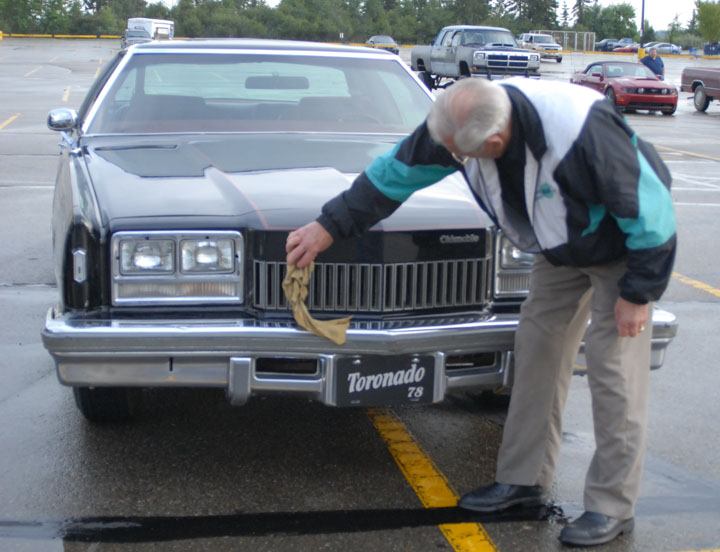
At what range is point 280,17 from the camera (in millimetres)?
75562

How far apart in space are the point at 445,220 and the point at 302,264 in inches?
23.6

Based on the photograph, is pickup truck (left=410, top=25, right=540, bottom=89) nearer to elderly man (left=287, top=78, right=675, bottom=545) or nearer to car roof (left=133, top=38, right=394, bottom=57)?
car roof (left=133, top=38, right=394, bottom=57)

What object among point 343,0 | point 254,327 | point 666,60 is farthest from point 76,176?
point 343,0

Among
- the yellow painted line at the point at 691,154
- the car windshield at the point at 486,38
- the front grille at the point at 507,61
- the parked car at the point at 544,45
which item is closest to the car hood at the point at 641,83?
the front grille at the point at 507,61

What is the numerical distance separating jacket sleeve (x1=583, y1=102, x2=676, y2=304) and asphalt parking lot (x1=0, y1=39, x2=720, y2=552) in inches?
38.3

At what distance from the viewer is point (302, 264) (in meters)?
3.62

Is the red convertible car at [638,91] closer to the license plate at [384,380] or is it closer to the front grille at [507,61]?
the front grille at [507,61]

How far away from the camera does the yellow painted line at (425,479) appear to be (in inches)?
142

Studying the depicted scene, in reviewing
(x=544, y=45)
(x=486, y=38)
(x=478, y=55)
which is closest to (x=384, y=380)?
(x=478, y=55)

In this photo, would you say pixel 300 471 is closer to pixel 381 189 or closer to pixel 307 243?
pixel 307 243

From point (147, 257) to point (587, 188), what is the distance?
1.57 metres

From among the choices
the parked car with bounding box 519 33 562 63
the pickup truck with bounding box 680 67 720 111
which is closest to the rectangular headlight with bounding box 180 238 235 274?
the pickup truck with bounding box 680 67 720 111

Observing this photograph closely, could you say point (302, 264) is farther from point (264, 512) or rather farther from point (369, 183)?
point (264, 512)

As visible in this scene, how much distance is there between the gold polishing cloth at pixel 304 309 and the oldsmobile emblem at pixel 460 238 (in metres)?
0.47
